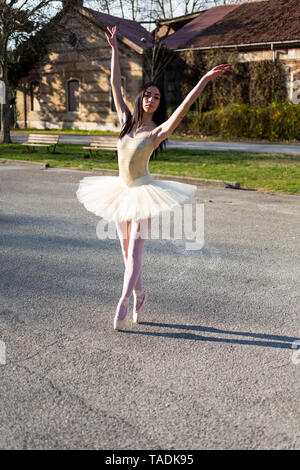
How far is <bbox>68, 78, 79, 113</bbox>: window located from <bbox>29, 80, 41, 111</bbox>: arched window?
316 cm

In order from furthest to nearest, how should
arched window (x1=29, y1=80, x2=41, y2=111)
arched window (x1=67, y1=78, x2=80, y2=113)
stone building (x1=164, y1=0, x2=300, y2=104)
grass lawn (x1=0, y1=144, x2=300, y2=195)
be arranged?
arched window (x1=29, y1=80, x2=41, y2=111), arched window (x1=67, y1=78, x2=80, y2=113), stone building (x1=164, y1=0, x2=300, y2=104), grass lawn (x1=0, y1=144, x2=300, y2=195)

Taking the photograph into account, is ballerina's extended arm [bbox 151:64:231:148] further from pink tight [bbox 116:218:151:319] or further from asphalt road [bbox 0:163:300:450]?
asphalt road [bbox 0:163:300:450]

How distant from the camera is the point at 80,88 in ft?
115

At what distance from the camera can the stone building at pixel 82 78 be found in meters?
32.4

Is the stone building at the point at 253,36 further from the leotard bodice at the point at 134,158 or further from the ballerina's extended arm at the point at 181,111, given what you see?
the leotard bodice at the point at 134,158

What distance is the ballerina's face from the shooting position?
3.92 metres

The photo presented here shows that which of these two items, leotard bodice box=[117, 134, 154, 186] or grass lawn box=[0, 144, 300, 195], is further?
grass lawn box=[0, 144, 300, 195]

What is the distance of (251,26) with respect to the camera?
30.0 m

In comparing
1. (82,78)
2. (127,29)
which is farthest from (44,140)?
(127,29)

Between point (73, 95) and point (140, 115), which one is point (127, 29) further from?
point (140, 115)

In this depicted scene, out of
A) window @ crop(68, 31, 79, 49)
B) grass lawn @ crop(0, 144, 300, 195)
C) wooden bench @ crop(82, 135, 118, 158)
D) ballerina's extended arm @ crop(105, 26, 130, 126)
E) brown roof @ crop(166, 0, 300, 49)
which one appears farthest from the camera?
window @ crop(68, 31, 79, 49)

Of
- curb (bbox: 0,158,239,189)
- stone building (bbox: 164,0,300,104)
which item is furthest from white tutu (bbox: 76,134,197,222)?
stone building (bbox: 164,0,300,104)

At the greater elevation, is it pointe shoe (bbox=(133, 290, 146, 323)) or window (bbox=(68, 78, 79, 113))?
window (bbox=(68, 78, 79, 113))
